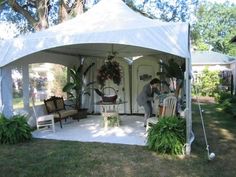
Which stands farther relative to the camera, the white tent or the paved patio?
the paved patio

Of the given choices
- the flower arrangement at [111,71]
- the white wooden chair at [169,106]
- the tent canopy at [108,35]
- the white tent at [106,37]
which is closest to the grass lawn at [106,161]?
the white tent at [106,37]

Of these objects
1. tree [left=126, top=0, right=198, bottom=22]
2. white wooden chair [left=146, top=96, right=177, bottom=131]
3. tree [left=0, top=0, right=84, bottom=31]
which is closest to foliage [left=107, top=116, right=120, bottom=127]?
white wooden chair [left=146, top=96, right=177, bottom=131]

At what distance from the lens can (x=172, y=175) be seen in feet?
18.7

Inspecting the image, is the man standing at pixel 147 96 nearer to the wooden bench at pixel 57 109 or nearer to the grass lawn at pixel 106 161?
the grass lawn at pixel 106 161

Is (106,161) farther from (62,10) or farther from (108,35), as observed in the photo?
(62,10)

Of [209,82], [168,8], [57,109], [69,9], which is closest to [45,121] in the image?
[57,109]

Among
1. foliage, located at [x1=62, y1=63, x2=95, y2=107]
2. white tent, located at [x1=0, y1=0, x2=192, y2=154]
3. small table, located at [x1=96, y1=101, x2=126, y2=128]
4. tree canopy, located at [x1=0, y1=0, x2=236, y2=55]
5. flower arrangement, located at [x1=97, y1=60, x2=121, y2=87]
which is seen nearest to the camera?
white tent, located at [x1=0, y1=0, x2=192, y2=154]

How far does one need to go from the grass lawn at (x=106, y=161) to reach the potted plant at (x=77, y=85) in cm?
435

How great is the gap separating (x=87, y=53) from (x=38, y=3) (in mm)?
6209

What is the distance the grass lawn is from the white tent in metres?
0.86

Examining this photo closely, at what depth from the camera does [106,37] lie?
25.6ft

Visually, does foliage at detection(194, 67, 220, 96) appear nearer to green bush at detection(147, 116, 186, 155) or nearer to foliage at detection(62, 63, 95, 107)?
foliage at detection(62, 63, 95, 107)

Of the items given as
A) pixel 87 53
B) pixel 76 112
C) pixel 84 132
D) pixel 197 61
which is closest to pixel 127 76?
pixel 87 53

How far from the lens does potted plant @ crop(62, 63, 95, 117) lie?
1260 cm
